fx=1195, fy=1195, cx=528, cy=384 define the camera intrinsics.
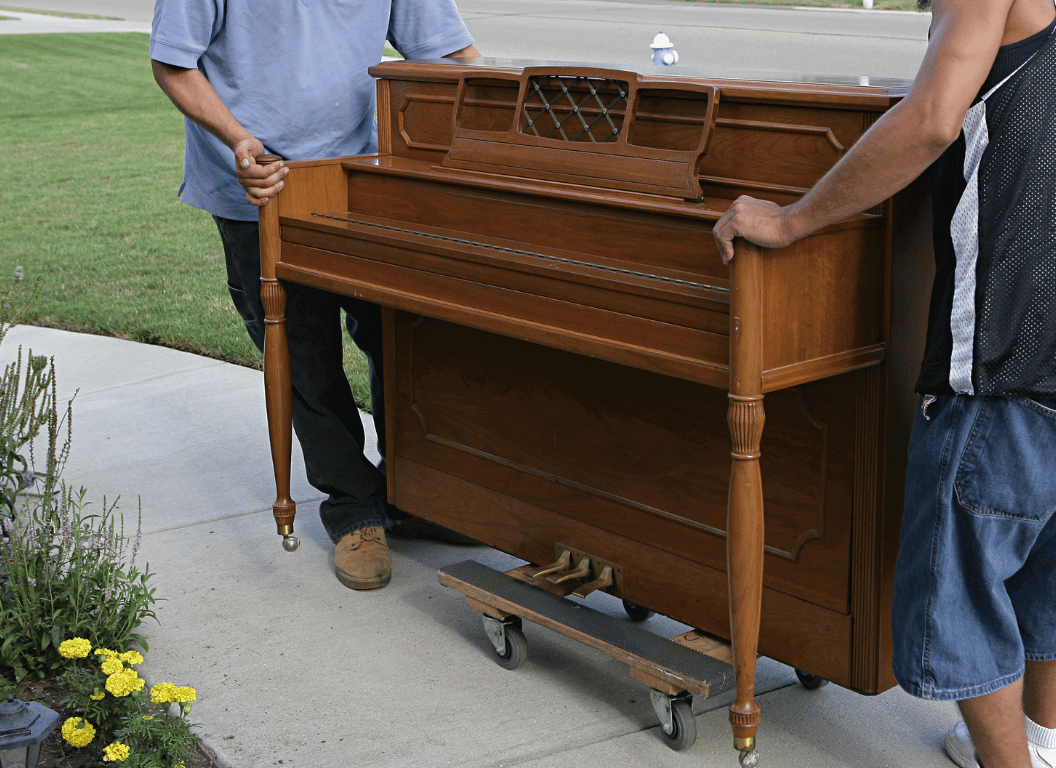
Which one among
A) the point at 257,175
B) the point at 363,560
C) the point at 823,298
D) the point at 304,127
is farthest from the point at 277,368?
the point at 823,298

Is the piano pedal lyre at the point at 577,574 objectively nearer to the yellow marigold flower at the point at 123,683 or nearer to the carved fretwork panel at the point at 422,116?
the yellow marigold flower at the point at 123,683

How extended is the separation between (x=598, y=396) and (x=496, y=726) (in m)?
0.80

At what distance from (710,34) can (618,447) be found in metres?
14.4

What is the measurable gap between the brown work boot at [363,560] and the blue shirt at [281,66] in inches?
39.4

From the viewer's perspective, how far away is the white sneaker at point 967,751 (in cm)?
238

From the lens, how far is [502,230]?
285 cm

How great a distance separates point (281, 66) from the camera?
3441 mm

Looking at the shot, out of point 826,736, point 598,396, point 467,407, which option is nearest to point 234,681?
point 467,407

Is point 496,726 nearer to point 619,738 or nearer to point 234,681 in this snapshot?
point 619,738

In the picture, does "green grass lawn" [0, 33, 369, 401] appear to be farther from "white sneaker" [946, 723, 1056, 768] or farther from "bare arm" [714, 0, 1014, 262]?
"bare arm" [714, 0, 1014, 262]

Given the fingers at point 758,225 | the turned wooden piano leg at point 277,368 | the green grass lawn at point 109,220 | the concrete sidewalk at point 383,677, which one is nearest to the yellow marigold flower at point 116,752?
the concrete sidewalk at point 383,677

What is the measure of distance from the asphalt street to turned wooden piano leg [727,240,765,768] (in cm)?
934

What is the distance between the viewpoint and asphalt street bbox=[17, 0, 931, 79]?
1336 centimetres

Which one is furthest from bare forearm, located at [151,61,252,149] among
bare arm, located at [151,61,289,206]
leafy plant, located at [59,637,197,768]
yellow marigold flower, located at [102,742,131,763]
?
yellow marigold flower, located at [102,742,131,763]
